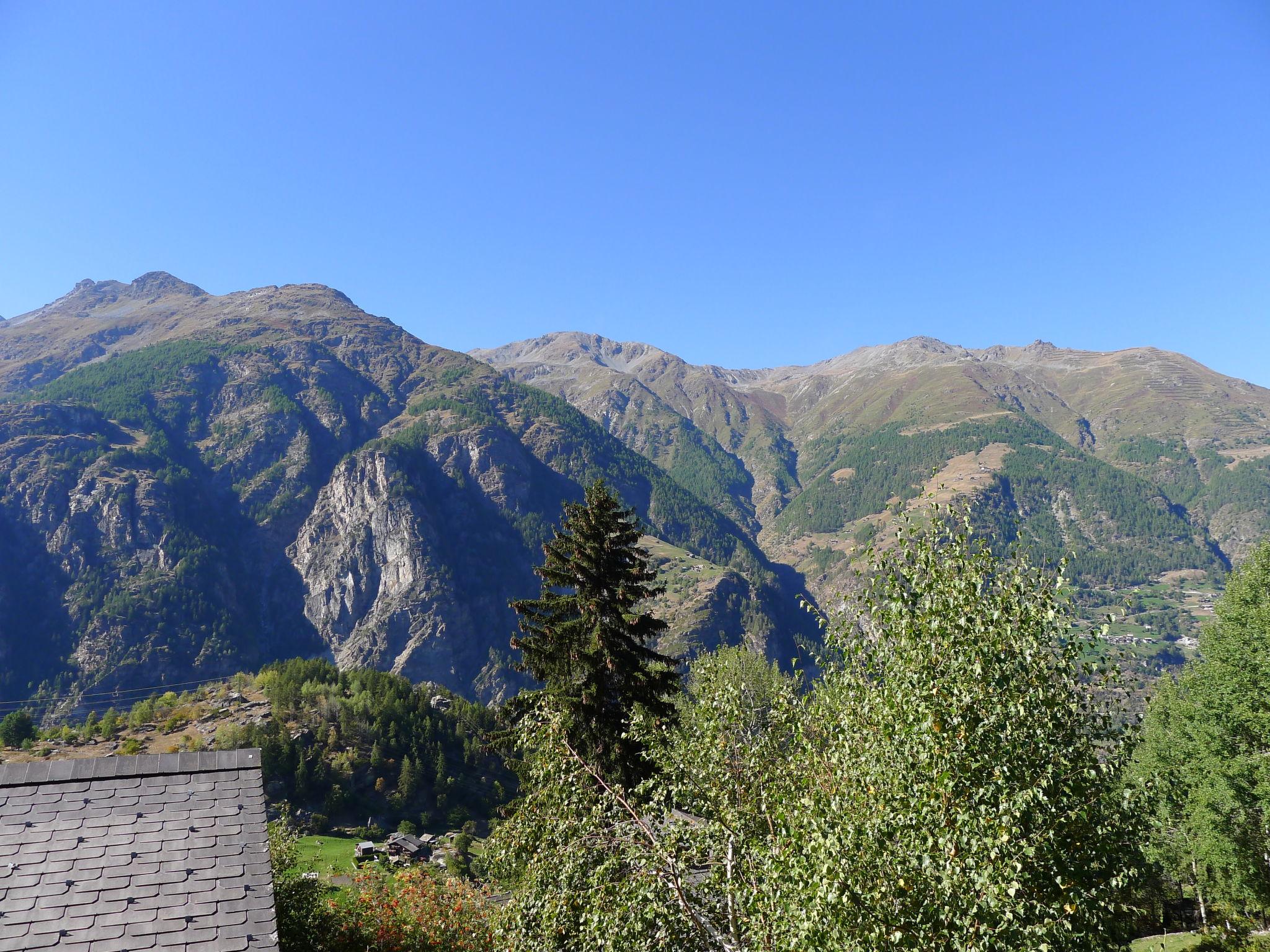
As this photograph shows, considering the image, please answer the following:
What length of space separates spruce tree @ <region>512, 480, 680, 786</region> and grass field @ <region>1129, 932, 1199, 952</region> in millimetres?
22488

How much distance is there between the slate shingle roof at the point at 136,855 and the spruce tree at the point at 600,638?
14950mm

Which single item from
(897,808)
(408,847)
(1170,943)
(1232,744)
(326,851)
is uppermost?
(897,808)

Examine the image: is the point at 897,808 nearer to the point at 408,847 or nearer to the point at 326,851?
the point at 326,851

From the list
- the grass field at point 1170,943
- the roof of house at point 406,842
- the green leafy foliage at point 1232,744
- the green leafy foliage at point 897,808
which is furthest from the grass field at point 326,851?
the green leafy foliage at point 1232,744

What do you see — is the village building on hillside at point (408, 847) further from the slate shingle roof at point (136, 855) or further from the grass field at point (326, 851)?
the slate shingle roof at point (136, 855)

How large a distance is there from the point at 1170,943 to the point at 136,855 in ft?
136

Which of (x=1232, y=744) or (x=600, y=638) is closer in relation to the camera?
(x=600, y=638)

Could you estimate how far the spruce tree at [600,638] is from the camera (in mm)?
26516

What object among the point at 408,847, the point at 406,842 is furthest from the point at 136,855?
the point at 406,842

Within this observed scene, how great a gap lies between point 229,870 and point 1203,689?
115 feet

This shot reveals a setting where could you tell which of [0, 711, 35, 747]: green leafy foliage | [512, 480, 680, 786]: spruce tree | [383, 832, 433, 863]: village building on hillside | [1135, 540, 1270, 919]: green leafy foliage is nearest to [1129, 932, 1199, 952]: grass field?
[1135, 540, 1270, 919]: green leafy foliage

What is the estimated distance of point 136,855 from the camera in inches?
408

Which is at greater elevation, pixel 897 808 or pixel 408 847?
pixel 897 808

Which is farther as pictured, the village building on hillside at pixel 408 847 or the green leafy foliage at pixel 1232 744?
the village building on hillside at pixel 408 847
